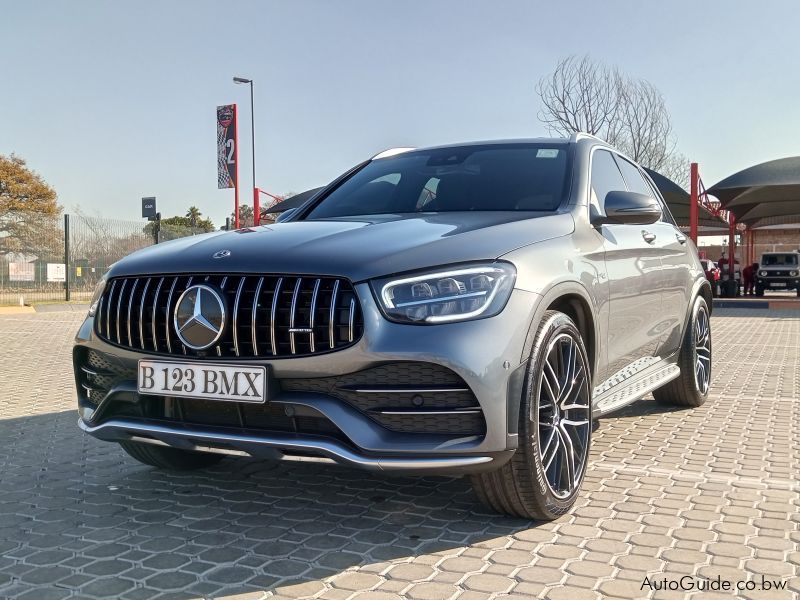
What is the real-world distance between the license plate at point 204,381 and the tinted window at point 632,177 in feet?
9.91

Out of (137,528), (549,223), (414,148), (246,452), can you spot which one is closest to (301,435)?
(246,452)

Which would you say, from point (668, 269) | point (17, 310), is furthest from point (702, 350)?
point (17, 310)

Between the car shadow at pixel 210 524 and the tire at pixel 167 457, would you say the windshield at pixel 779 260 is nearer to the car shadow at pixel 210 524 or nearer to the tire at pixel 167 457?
the car shadow at pixel 210 524

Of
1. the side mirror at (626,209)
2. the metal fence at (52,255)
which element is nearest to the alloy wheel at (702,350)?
the side mirror at (626,209)

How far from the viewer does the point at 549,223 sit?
362 centimetres

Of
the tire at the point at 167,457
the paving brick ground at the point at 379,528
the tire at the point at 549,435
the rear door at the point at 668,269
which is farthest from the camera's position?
the rear door at the point at 668,269

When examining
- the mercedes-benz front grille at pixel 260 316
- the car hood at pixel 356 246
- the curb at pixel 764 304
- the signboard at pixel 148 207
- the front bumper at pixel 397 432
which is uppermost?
the signboard at pixel 148 207

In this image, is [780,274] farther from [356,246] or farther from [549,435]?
[356,246]

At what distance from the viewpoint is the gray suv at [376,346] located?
2838mm

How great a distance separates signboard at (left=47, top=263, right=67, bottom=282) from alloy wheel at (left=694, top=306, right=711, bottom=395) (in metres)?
20.1

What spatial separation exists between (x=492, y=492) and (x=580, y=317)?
1.01 meters

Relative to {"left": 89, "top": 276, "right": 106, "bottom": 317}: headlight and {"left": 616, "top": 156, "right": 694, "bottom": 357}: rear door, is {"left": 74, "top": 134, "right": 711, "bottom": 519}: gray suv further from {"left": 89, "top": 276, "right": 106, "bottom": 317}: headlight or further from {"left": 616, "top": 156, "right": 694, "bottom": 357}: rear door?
{"left": 616, "top": 156, "right": 694, "bottom": 357}: rear door

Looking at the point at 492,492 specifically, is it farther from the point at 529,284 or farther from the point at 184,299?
the point at 184,299

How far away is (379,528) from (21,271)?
21199 mm
